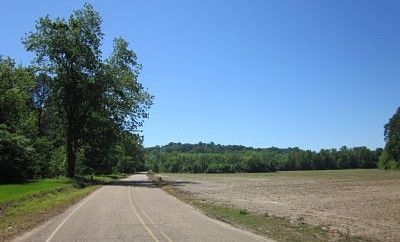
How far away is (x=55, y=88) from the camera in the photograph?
229 ft

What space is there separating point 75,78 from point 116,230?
5272cm

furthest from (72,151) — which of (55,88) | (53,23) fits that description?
(53,23)

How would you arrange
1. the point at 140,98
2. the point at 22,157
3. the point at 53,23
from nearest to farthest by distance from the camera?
the point at 22,157 < the point at 53,23 < the point at 140,98

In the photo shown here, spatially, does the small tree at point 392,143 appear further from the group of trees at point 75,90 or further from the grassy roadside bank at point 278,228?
the grassy roadside bank at point 278,228

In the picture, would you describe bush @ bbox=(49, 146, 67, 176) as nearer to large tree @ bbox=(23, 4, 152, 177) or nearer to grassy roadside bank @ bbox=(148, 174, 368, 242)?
large tree @ bbox=(23, 4, 152, 177)

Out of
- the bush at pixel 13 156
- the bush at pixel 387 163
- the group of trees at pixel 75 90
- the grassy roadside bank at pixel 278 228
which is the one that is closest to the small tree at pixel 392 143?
the bush at pixel 387 163

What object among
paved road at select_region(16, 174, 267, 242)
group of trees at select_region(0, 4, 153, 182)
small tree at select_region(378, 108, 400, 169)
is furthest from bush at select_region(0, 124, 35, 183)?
small tree at select_region(378, 108, 400, 169)

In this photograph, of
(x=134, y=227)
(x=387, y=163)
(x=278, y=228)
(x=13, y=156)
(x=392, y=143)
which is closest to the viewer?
(x=134, y=227)

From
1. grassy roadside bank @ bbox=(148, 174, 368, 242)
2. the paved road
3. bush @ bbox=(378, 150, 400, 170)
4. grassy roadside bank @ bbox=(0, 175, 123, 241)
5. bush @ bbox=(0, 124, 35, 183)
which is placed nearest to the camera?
the paved road

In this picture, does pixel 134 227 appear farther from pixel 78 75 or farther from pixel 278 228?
pixel 78 75

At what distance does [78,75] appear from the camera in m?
70.7

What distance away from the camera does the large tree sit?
69.4 metres

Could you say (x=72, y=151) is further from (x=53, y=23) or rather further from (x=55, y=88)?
(x=53, y=23)

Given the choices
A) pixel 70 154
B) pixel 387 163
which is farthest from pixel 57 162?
pixel 387 163
